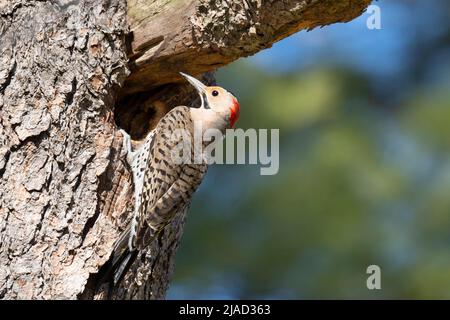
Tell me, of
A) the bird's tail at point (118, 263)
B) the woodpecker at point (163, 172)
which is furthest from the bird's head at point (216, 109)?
the bird's tail at point (118, 263)

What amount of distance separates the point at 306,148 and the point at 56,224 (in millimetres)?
2264

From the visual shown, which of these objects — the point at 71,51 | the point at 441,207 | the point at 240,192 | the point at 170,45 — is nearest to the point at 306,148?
the point at 240,192

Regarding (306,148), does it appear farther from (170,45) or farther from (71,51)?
(71,51)

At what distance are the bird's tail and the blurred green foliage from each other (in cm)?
165

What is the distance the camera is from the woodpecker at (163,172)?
4.77 m

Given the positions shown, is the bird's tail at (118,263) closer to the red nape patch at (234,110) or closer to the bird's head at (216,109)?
the bird's head at (216,109)

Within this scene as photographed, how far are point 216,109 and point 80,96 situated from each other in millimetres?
1137

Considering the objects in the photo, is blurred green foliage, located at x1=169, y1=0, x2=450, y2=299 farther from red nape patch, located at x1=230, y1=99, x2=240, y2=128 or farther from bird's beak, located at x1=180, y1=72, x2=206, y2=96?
bird's beak, located at x1=180, y1=72, x2=206, y2=96

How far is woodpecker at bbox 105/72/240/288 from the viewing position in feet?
15.7

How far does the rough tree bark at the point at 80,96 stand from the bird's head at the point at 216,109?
1.66 feet

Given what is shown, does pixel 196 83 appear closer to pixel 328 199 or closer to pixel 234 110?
pixel 234 110

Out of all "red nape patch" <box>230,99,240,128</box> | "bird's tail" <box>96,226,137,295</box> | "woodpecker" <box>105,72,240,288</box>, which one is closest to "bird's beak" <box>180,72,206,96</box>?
"woodpecker" <box>105,72,240,288</box>

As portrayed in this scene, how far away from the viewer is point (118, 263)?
4.68 m
